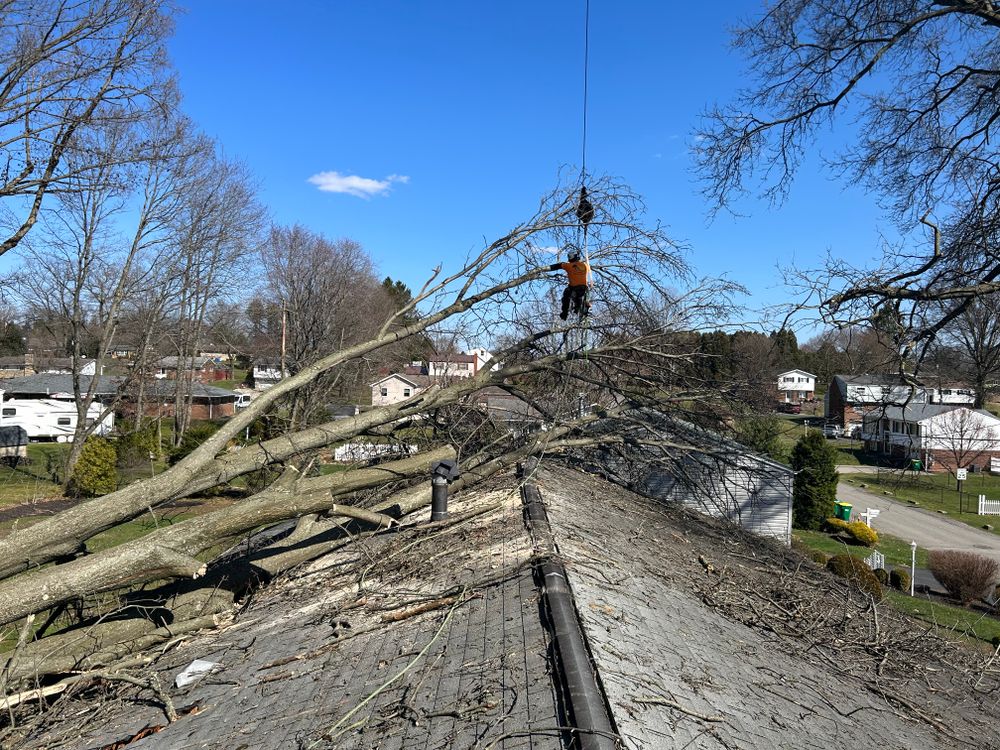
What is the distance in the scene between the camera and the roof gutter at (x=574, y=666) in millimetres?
2498

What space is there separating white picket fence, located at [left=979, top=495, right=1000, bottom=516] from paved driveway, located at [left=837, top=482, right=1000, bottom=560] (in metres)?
1.66

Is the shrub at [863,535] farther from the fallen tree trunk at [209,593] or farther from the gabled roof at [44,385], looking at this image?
the gabled roof at [44,385]

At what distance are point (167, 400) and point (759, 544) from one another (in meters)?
36.0

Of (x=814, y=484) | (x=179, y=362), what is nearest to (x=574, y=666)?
(x=814, y=484)

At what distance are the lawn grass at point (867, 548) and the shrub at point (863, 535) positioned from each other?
20cm

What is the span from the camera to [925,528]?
25703mm

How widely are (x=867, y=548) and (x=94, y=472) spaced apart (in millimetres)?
24710

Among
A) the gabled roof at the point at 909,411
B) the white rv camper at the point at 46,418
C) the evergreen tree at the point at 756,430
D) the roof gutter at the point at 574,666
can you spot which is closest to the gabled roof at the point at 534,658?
the roof gutter at the point at 574,666

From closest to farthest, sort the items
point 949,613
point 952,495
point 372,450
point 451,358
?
point 372,450, point 451,358, point 949,613, point 952,495

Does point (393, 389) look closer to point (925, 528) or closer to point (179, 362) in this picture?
point (179, 362)

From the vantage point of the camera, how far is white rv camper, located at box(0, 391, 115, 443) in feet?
117

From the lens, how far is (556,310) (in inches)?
365

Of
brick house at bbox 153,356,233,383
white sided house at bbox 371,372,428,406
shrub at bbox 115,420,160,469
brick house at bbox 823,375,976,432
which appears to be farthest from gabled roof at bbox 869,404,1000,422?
brick house at bbox 153,356,233,383

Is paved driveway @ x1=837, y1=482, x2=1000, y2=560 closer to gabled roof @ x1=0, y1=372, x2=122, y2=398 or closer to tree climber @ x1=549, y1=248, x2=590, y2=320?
tree climber @ x1=549, y1=248, x2=590, y2=320
